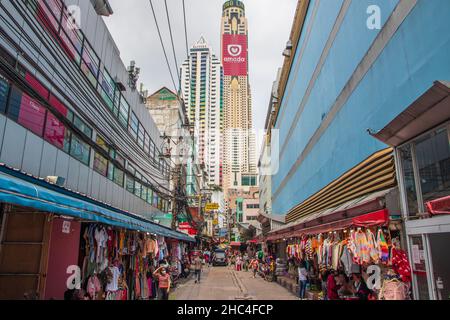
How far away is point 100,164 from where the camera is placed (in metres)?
15.9

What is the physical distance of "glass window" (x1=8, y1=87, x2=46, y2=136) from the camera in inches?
356

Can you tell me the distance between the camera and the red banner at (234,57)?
122ft

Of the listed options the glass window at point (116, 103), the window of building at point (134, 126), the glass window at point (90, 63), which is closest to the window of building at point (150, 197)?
the window of building at point (134, 126)

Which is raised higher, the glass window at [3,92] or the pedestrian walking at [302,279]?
the glass window at [3,92]

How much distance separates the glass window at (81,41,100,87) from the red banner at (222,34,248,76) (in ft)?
74.2

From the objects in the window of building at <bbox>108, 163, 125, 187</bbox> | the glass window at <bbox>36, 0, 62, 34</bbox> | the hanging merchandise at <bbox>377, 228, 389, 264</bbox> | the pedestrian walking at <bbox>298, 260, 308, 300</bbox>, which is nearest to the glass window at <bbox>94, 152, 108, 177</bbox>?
the window of building at <bbox>108, 163, 125, 187</bbox>

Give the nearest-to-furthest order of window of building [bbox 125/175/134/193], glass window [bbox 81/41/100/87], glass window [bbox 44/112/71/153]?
glass window [bbox 44/112/71/153] < glass window [bbox 81/41/100/87] < window of building [bbox 125/175/134/193]

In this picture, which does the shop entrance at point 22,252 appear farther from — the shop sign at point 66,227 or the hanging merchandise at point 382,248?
the hanging merchandise at point 382,248

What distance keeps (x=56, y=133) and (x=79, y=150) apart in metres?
2.08

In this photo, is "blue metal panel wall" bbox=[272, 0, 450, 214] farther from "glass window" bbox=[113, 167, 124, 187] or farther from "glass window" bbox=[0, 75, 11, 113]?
"glass window" bbox=[113, 167, 124, 187]

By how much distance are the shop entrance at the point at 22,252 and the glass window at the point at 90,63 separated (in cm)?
801

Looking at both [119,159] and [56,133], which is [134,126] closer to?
[119,159]
